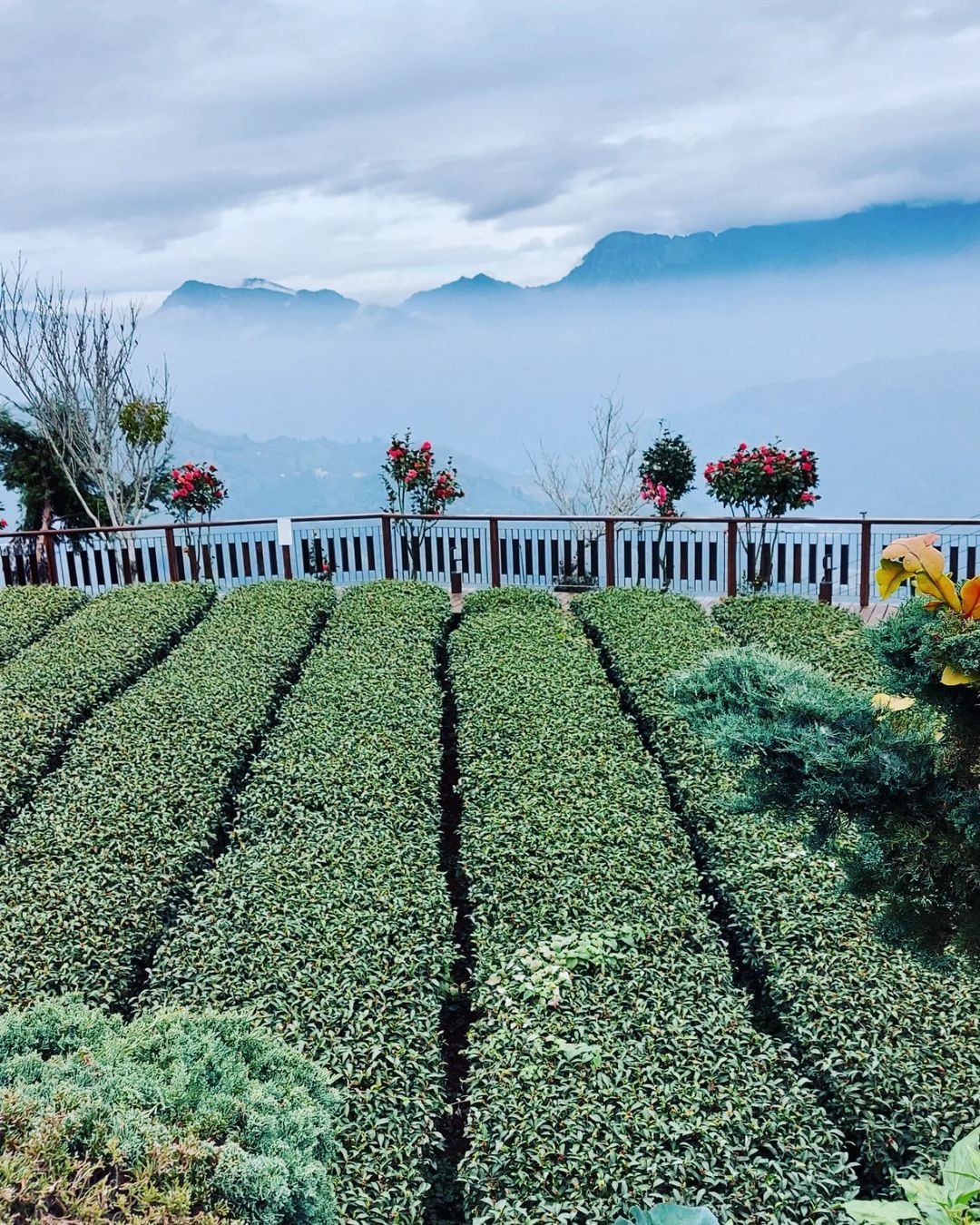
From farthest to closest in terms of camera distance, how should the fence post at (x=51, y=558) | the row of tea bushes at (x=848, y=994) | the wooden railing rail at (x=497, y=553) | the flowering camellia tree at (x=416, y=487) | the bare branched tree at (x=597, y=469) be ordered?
the bare branched tree at (x=597, y=469) < the fence post at (x=51, y=558) < the flowering camellia tree at (x=416, y=487) < the wooden railing rail at (x=497, y=553) < the row of tea bushes at (x=848, y=994)

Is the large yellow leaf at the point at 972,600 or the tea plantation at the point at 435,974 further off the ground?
the large yellow leaf at the point at 972,600

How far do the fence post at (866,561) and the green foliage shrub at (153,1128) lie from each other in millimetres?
8220

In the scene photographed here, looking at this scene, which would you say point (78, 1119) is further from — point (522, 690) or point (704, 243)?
point (704, 243)

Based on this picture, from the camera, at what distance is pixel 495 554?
10695 mm

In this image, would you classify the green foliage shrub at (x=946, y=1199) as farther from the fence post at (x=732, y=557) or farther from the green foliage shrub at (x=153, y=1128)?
Result: the fence post at (x=732, y=557)

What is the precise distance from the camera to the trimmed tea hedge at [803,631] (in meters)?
6.41

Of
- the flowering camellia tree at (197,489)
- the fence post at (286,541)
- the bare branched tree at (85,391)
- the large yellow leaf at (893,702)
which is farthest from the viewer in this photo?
the bare branched tree at (85,391)

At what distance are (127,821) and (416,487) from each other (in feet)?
23.1

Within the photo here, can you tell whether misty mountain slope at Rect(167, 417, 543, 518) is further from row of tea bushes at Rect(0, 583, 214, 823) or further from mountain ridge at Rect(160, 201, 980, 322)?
row of tea bushes at Rect(0, 583, 214, 823)

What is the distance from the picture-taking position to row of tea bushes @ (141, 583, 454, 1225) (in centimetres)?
285

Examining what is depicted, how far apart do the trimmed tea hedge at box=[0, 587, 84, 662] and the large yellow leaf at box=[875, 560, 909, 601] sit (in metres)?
7.66

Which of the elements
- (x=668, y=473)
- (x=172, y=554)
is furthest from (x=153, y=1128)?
(x=668, y=473)

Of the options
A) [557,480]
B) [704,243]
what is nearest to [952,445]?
[704,243]

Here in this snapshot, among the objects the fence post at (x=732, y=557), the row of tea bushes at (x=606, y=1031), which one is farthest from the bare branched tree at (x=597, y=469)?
the row of tea bushes at (x=606, y=1031)
